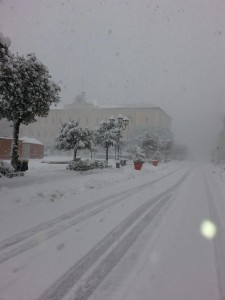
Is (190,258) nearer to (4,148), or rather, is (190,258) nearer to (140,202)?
(140,202)

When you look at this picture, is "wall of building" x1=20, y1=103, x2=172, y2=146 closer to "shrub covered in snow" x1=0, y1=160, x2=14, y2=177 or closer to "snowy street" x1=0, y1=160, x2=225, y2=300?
"shrub covered in snow" x1=0, y1=160, x2=14, y2=177

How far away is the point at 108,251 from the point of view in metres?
6.23

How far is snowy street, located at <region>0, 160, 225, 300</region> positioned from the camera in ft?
15.0

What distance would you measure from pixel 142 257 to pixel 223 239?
2.29m

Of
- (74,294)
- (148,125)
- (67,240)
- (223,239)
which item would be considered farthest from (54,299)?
(148,125)

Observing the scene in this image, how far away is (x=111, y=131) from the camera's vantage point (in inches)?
1571

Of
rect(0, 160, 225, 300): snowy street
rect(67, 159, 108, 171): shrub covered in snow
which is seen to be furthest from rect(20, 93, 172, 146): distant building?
rect(0, 160, 225, 300): snowy street

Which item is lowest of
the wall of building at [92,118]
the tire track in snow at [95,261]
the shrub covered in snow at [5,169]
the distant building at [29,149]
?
the tire track in snow at [95,261]

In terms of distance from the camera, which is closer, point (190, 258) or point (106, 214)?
point (190, 258)

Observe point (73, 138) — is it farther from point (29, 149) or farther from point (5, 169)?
point (29, 149)

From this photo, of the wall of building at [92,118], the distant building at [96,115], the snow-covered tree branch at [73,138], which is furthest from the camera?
the distant building at [96,115]

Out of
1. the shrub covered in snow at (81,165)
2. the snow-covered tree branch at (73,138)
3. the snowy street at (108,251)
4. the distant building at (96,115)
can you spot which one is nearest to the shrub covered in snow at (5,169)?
the shrub covered in snow at (81,165)

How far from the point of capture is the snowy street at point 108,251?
180 inches

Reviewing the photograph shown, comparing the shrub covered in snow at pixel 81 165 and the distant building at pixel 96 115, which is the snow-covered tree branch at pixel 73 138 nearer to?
the shrub covered in snow at pixel 81 165
